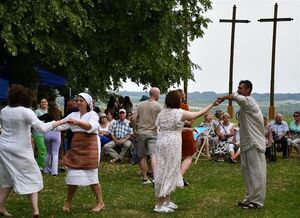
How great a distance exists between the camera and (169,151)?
8.72 metres

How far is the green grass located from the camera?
870 cm

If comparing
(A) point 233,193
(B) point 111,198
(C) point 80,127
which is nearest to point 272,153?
(A) point 233,193

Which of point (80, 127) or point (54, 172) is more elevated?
point (80, 127)

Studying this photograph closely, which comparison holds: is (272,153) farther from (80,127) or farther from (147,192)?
(80,127)

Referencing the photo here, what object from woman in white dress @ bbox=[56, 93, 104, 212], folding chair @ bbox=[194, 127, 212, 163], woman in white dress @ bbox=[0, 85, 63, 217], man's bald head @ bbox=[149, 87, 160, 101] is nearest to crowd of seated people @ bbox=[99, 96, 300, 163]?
folding chair @ bbox=[194, 127, 212, 163]

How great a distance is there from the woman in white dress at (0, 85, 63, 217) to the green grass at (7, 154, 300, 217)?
768 millimetres

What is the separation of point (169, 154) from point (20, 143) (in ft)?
7.02

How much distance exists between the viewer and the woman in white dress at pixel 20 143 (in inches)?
303

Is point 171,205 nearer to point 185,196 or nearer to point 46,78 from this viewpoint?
point 185,196

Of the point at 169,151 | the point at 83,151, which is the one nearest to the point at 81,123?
the point at 83,151

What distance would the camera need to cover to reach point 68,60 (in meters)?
18.0

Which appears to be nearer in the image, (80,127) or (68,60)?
(80,127)

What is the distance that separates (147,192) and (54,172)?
288cm

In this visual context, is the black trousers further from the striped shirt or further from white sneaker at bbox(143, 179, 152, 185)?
white sneaker at bbox(143, 179, 152, 185)
